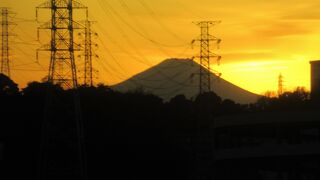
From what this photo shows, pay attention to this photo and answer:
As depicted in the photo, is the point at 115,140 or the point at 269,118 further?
the point at 115,140

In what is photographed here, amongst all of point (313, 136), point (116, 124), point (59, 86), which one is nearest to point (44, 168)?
point (59, 86)

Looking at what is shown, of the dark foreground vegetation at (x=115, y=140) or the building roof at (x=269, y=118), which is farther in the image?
the building roof at (x=269, y=118)

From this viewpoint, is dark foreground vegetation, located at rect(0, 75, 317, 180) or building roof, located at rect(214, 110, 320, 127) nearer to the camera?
dark foreground vegetation, located at rect(0, 75, 317, 180)

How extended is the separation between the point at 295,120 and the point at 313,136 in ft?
38.4

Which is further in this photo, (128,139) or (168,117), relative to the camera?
(168,117)

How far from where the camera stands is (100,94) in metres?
69.2

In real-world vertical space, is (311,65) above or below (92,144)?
above

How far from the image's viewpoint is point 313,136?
219 ft

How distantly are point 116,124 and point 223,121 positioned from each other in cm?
818

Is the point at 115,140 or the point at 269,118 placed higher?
the point at 269,118

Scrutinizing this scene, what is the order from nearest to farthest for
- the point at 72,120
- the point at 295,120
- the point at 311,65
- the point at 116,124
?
the point at 72,120
the point at 295,120
the point at 116,124
the point at 311,65

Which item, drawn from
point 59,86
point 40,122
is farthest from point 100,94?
point 59,86

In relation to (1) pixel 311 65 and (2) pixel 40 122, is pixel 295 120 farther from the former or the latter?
(1) pixel 311 65

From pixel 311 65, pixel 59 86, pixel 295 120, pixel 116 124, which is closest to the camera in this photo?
pixel 59 86
